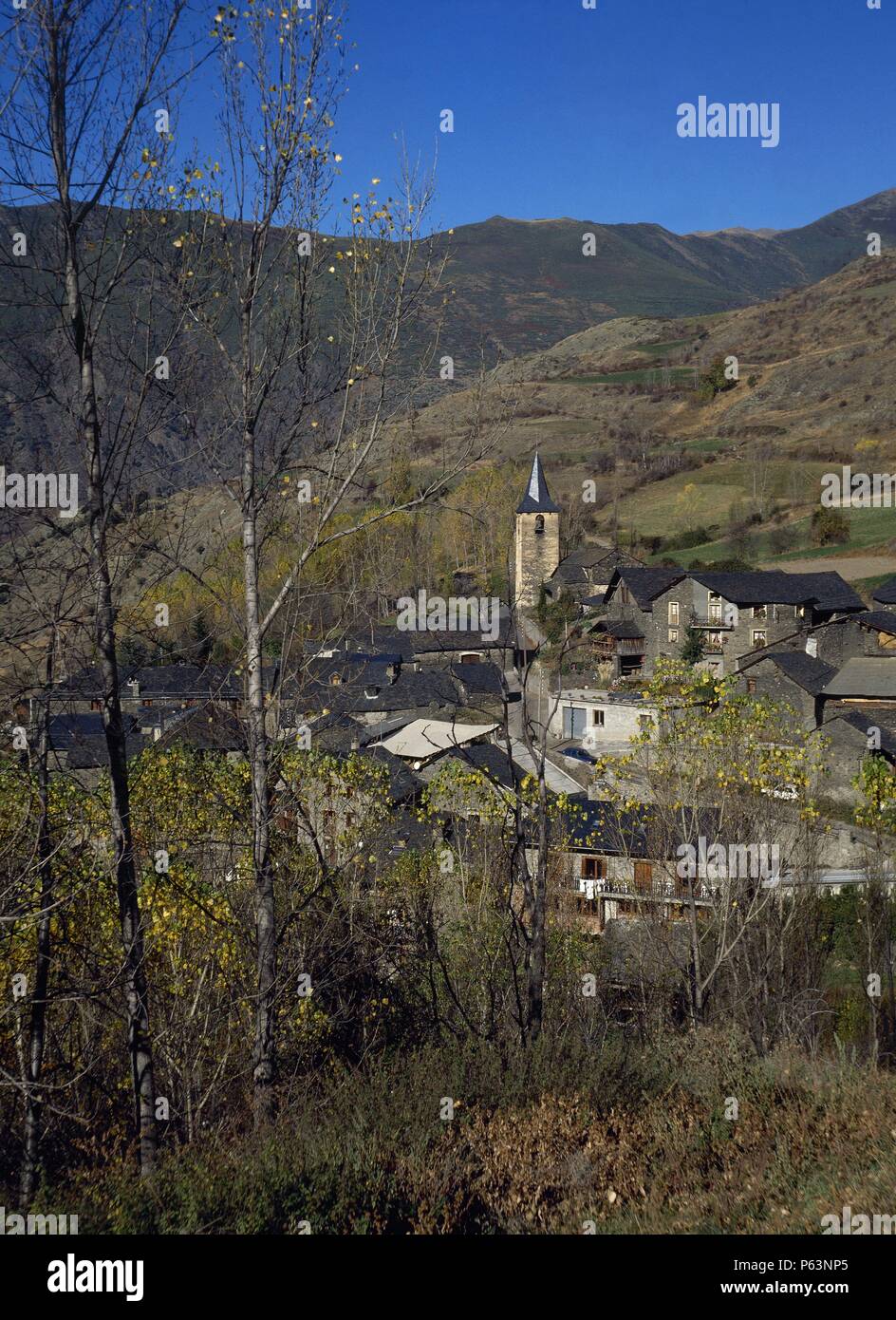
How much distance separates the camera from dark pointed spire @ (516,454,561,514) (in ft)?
221

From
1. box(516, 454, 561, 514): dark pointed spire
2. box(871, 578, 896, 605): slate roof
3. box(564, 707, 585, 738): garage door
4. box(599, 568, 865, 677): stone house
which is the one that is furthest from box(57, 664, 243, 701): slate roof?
box(516, 454, 561, 514): dark pointed spire

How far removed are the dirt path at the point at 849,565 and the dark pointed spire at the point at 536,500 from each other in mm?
14804

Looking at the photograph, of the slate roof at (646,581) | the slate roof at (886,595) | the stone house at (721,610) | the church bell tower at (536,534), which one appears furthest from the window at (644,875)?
the church bell tower at (536,534)

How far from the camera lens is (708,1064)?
8109mm

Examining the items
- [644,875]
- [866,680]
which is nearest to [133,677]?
[644,875]

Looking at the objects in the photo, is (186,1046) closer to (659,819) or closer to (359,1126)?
(359,1126)

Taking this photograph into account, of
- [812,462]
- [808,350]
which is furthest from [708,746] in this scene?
[808,350]

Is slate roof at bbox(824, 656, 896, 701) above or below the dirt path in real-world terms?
below

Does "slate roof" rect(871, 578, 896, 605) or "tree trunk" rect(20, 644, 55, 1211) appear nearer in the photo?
"tree trunk" rect(20, 644, 55, 1211)

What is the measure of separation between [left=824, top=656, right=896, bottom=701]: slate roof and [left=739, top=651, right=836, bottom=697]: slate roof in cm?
33

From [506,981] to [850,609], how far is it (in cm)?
3728

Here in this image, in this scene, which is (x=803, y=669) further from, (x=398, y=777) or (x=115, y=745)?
(x=115, y=745)

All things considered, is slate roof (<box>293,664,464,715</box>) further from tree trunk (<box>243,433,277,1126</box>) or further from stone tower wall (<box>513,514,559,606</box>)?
tree trunk (<box>243,433,277,1126</box>)

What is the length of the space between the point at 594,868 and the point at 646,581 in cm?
2964
